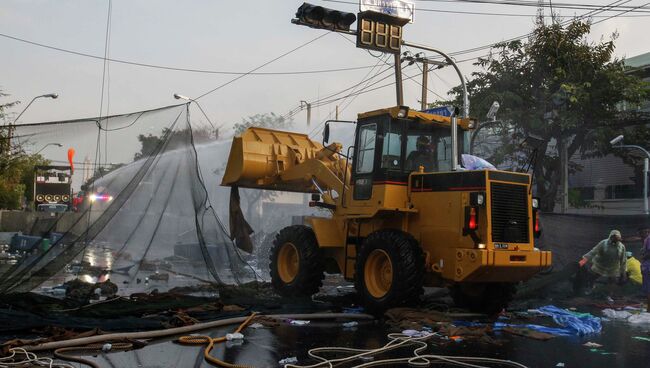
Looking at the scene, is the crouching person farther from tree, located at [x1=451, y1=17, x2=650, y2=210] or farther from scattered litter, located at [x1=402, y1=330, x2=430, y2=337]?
tree, located at [x1=451, y1=17, x2=650, y2=210]

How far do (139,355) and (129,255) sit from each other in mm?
3713

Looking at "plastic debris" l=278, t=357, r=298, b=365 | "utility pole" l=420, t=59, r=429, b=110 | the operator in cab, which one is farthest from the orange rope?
"utility pole" l=420, t=59, r=429, b=110

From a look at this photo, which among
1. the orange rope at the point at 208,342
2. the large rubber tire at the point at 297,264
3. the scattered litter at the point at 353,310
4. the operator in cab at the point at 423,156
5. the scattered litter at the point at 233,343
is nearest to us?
the orange rope at the point at 208,342

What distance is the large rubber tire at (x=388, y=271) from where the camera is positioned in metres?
9.20

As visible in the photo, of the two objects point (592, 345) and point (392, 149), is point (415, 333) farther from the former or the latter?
point (392, 149)

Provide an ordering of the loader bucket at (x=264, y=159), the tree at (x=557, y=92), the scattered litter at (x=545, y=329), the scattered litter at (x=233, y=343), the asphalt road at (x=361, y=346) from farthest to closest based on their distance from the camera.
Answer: the tree at (x=557, y=92) < the loader bucket at (x=264, y=159) < the scattered litter at (x=545, y=329) < the scattered litter at (x=233, y=343) < the asphalt road at (x=361, y=346)

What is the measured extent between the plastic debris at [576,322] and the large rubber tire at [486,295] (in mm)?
783

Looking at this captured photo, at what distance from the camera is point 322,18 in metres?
13.3

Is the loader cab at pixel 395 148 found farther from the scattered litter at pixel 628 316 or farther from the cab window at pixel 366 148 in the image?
the scattered litter at pixel 628 316

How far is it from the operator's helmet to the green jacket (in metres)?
5.07

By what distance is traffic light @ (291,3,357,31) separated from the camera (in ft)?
43.1

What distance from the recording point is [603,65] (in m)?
23.3

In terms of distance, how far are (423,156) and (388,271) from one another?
2.04m

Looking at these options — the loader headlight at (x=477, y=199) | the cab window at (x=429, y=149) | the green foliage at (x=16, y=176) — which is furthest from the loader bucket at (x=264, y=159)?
the loader headlight at (x=477, y=199)
